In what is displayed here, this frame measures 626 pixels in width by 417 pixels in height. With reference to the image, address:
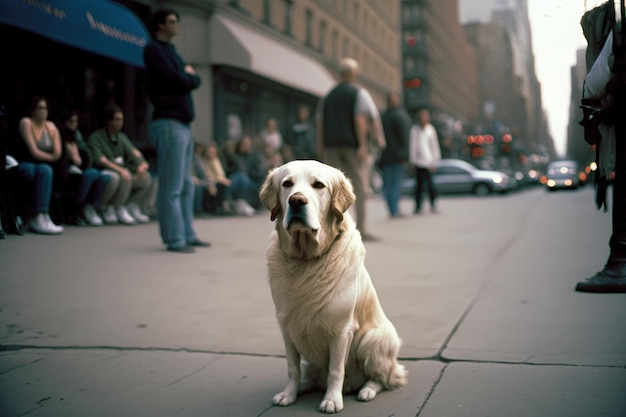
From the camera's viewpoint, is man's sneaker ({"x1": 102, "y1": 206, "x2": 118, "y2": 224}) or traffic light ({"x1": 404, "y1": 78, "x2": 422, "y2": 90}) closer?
Result: man's sneaker ({"x1": 102, "y1": 206, "x2": 118, "y2": 224})

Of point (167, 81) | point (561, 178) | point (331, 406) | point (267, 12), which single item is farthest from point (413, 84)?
point (331, 406)

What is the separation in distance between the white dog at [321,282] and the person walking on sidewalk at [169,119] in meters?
4.06

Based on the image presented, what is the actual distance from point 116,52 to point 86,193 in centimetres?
488

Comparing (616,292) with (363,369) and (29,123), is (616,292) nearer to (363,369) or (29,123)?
(363,369)

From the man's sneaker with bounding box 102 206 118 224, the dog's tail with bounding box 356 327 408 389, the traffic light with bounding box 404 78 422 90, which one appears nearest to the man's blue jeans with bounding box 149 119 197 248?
the man's sneaker with bounding box 102 206 118 224

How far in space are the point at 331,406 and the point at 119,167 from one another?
6.40m

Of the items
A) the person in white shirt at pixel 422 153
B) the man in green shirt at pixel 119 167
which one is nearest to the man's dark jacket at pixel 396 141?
the person in white shirt at pixel 422 153

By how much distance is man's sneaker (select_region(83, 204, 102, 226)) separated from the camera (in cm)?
751

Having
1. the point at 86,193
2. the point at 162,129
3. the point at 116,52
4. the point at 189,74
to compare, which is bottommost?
the point at 86,193

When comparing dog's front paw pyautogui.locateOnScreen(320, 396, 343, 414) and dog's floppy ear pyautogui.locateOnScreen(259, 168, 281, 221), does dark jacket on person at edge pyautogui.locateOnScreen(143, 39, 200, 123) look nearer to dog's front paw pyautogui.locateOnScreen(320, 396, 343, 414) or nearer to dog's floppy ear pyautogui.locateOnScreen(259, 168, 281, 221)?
dog's floppy ear pyautogui.locateOnScreen(259, 168, 281, 221)

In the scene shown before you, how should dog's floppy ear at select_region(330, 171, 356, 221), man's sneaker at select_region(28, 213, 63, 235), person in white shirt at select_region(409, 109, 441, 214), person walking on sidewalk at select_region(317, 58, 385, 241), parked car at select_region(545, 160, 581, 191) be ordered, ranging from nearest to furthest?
1. dog's floppy ear at select_region(330, 171, 356, 221)
2. man's sneaker at select_region(28, 213, 63, 235)
3. person walking on sidewalk at select_region(317, 58, 385, 241)
4. person in white shirt at select_region(409, 109, 441, 214)
5. parked car at select_region(545, 160, 581, 191)

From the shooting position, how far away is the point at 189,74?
22.3ft

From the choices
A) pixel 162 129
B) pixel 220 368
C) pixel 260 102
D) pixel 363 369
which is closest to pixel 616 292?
pixel 363 369

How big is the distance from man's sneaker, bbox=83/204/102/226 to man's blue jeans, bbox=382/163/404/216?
19.3 ft
